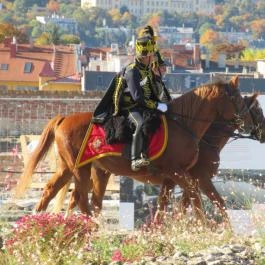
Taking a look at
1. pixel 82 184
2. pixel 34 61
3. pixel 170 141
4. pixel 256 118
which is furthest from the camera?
pixel 34 61

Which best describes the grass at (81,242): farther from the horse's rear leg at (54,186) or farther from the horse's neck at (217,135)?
the horse's neck at (217,135)

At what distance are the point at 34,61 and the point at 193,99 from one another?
8833cm

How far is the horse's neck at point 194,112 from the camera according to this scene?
47.8 feet

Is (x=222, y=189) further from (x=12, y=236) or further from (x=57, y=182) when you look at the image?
(x=12, y=236)

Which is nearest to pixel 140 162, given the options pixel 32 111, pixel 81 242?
pixel 81 242

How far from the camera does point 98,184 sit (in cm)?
1499

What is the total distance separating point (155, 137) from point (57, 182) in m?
1.26

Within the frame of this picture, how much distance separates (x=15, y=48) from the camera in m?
102

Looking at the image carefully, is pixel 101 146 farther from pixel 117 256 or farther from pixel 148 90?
pixel 117 256

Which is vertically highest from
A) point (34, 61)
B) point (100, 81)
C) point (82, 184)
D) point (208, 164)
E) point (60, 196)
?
point (208, 164)

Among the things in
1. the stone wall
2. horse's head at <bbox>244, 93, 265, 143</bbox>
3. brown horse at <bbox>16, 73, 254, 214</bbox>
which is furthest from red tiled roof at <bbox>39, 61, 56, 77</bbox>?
brown horse at <bbox>16, 73, 254, 214</bbox>

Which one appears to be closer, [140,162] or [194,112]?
[140,162]

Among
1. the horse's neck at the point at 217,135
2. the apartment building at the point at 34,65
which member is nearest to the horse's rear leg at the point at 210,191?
the horse's neck at the point at 217,135

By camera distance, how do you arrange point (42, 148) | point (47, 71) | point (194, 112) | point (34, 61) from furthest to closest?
1. point (34, 61)
2. point (47, 71)
3. point (42, 148)
4. point (194, 112)
